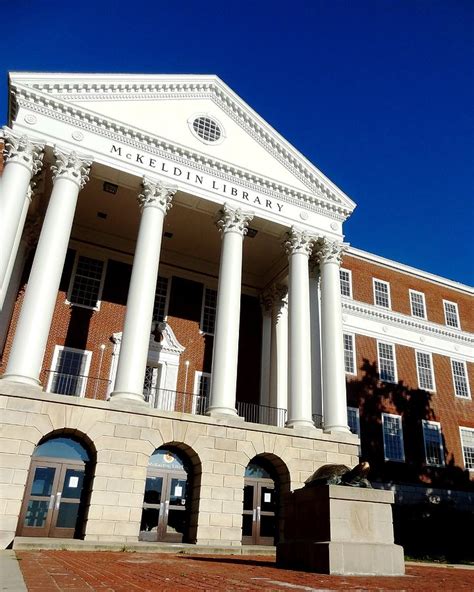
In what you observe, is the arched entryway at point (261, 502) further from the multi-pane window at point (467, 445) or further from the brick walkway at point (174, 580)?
the multi-pane window at point (467, 445)

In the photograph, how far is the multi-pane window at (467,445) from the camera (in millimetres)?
34062

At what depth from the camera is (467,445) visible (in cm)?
3466

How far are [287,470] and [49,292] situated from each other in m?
11.6

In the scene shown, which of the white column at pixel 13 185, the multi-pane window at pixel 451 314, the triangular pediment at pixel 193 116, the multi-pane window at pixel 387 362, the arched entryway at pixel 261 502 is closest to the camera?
the white column at pixel 13 185

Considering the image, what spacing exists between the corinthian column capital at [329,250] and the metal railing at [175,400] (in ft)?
31.0

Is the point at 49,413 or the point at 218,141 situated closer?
the point at 49,413

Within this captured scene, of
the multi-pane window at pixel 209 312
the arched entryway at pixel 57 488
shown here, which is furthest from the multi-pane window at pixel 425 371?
the arched entryway at pixel 57 488

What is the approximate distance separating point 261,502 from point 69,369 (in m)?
11.2

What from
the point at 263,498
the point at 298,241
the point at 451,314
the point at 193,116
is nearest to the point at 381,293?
the point at 451,314

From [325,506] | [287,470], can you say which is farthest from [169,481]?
[325,506]

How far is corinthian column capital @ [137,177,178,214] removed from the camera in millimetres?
22625

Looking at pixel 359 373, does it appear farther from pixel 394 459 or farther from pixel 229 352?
pixel 229 352

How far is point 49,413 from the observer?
17484 mm

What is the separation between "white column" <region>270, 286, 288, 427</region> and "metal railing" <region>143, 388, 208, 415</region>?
3.87m
